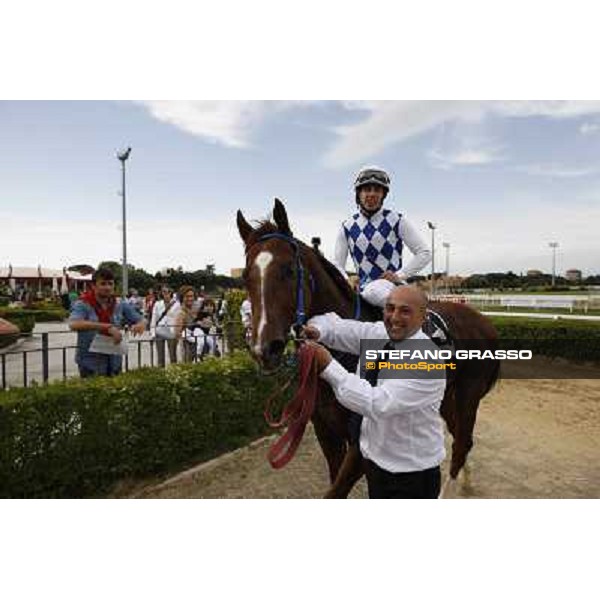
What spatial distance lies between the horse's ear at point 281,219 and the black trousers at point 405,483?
1320 millimetres

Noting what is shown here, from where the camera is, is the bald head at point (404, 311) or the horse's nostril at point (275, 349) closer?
the bald head at point (404, 311)

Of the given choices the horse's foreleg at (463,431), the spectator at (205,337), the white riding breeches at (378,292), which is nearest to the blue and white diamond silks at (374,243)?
the white riding breeches at (378,292)

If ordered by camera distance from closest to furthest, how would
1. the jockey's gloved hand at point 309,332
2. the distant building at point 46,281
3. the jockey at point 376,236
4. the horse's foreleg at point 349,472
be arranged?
the jockey's gloved hand at point 309,332
the horse's foreleg at point 349,472
the jockey at point 376,236
the distant building at point 46,281

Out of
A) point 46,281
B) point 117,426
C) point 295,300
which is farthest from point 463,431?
point 46,281

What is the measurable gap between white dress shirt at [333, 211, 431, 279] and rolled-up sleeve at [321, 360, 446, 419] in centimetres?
116

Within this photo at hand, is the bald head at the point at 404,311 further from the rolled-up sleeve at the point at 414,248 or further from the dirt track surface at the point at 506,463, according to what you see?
the dirt track surface at the point at 506,463

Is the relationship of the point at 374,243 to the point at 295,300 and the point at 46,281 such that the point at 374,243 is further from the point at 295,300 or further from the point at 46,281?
the point at 46,281

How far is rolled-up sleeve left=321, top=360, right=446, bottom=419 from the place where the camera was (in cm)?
198

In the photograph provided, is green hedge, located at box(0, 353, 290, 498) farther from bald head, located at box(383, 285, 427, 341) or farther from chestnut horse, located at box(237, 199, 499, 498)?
bald head, located at box(383, 285, 427, 341)

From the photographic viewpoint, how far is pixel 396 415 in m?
2.13

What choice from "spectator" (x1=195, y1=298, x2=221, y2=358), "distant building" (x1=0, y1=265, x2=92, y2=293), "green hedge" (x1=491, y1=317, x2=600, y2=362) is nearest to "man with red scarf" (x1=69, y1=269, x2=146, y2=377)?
"spectator" (x1=195, y1=298, x2=221, y2=358)

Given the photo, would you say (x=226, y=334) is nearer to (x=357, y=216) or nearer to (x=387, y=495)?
(x=357, y=216)

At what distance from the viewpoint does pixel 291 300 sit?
249cm

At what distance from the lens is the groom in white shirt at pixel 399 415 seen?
200cm
